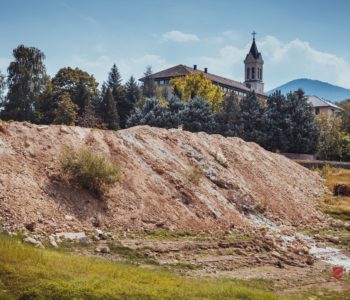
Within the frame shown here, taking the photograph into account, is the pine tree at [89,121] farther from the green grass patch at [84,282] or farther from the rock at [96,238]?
the green grass patch at [84,282]

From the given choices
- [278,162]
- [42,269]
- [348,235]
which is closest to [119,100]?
[278,162]

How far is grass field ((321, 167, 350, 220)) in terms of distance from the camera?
1129 inches

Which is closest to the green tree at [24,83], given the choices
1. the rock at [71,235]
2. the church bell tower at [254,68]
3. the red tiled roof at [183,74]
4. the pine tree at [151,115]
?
the pine tree at [151,115]

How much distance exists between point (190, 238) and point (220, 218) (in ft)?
12.1

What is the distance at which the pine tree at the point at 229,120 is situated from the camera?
174 ft

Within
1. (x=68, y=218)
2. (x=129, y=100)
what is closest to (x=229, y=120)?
(x=129, y=100)

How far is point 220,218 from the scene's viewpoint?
71.1 ft

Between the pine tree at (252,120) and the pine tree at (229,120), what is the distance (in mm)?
547

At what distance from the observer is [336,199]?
32.0 m

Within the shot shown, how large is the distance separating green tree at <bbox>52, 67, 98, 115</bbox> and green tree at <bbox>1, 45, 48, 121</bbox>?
3379mm

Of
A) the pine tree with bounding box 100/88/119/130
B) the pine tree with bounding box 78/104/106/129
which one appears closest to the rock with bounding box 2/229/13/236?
the pine tree with bounding box 78/104/106/129

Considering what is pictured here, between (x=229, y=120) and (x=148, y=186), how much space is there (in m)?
33.8

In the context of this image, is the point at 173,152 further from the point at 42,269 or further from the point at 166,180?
the point at 42,269

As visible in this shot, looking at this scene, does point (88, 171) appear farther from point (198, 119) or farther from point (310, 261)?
point (198, 119)
